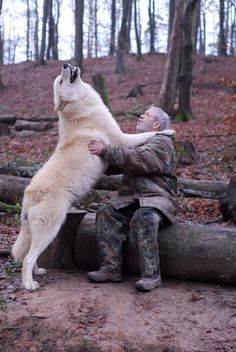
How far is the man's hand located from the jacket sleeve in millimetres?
43

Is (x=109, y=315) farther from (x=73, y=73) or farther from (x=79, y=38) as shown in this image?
(x=79, y=38)

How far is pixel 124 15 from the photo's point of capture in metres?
22.9

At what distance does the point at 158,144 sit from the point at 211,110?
14.3 meters

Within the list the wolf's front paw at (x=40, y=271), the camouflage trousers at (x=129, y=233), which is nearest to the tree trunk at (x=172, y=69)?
the camouflage trousers at (x=129, y=233)

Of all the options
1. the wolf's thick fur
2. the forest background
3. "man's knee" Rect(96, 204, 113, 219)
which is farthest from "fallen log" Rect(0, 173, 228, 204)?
"man's knee" Rect(96, 204, 113, 219)

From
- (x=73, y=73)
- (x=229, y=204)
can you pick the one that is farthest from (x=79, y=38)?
(x=73, y=73)

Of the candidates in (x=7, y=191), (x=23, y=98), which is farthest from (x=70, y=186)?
(x=23, y=98)

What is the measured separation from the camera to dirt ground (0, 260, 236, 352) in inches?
152

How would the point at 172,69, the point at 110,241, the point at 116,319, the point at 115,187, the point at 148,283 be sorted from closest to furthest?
the point at 116,319 → the point at 148,283 → the point at 110,241 → the point at 115,187 → the point at 172,69

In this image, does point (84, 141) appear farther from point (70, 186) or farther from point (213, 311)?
point (213, 311)

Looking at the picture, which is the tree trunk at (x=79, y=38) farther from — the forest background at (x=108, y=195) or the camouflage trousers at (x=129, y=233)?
the camouflage trousers at (x=129, y=233)

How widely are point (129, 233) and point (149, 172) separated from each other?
688 millimetres

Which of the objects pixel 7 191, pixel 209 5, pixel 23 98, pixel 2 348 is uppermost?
pixel 209 5

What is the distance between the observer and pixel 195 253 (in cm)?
491
